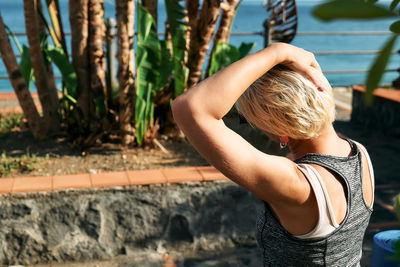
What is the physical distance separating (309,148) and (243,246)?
2.53 m

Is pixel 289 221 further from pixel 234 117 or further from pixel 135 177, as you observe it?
pixel 135 177

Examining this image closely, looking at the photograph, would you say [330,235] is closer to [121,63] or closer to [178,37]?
[178,37]

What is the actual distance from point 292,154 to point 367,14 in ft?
4.23

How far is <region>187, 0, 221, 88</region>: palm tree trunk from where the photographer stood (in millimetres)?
4125

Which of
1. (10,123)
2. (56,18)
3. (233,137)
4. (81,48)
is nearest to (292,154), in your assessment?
(233,137)

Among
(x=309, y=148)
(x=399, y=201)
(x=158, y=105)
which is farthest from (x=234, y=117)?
(x=158, y=105)

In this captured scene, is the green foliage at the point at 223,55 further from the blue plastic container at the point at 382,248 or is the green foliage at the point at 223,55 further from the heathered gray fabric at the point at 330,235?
the heathered gray fabric at the point at 330,235

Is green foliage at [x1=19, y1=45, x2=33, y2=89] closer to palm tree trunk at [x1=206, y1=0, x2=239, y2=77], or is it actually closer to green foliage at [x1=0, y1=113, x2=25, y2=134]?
green foliage at [x1=0, y1=113, x2=25, y2=134]

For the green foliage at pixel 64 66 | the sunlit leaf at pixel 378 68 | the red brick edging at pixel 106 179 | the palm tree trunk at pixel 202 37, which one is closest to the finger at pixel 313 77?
the sunlit leaf at pixel 378 68

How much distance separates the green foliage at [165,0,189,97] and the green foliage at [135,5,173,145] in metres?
0.09

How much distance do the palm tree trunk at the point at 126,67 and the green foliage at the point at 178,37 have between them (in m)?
0.33

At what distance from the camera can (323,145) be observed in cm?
150

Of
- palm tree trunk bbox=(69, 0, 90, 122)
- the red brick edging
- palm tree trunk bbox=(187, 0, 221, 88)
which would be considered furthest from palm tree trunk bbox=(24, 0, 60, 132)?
palm tree trunk bbox=(187, 0, 221, 88)

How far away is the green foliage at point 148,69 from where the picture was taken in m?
4.10
